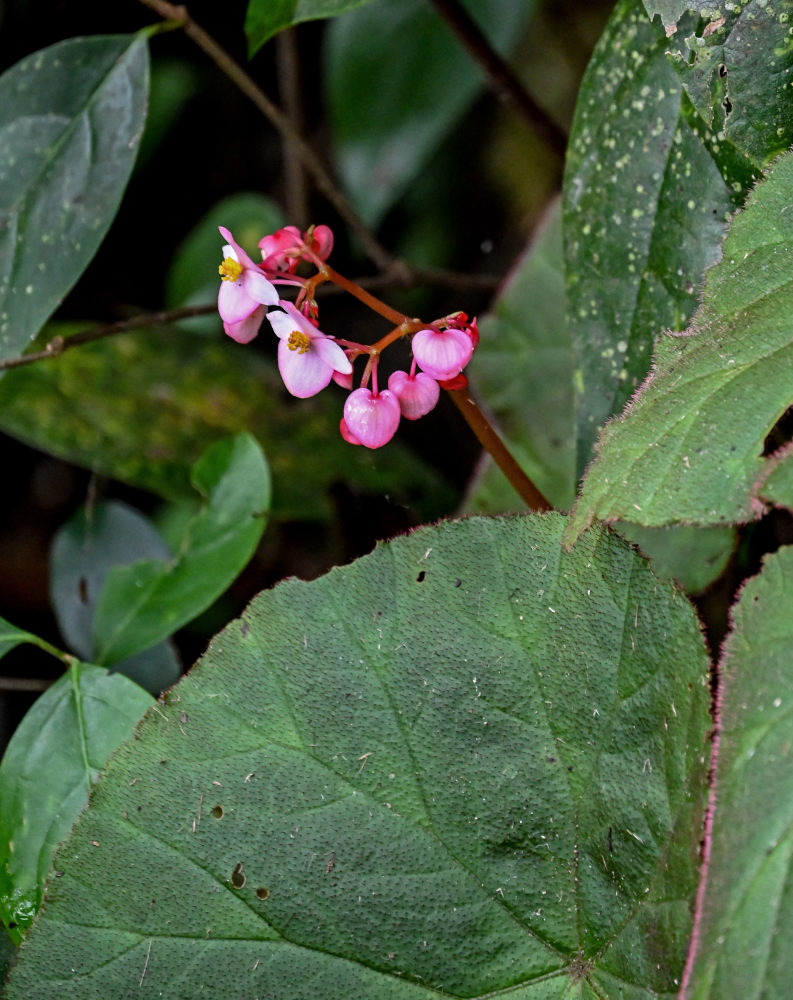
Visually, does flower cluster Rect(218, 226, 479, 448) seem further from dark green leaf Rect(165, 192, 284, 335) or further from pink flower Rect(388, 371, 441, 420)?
dark green leaf Rect(165, 192, 284, 335)

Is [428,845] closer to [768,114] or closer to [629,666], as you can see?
[629,666]

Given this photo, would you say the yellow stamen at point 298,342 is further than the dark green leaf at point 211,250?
No

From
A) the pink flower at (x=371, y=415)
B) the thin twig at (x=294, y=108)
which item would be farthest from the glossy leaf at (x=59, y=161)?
the thin twig at (x=294, y=108)

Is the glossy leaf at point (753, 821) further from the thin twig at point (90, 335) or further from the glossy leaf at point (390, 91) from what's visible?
the glossy leaf at point (390, 91)

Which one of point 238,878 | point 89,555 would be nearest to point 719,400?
point 238,878

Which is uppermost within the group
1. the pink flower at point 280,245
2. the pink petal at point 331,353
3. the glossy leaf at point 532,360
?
the pink flower at point 280,245

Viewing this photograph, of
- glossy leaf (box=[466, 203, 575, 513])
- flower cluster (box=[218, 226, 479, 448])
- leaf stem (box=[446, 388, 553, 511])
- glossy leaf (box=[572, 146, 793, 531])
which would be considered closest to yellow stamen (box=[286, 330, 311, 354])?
flower cluster (box=[218, 226, 479, 448])

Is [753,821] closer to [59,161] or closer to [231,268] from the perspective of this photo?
[231,268]
